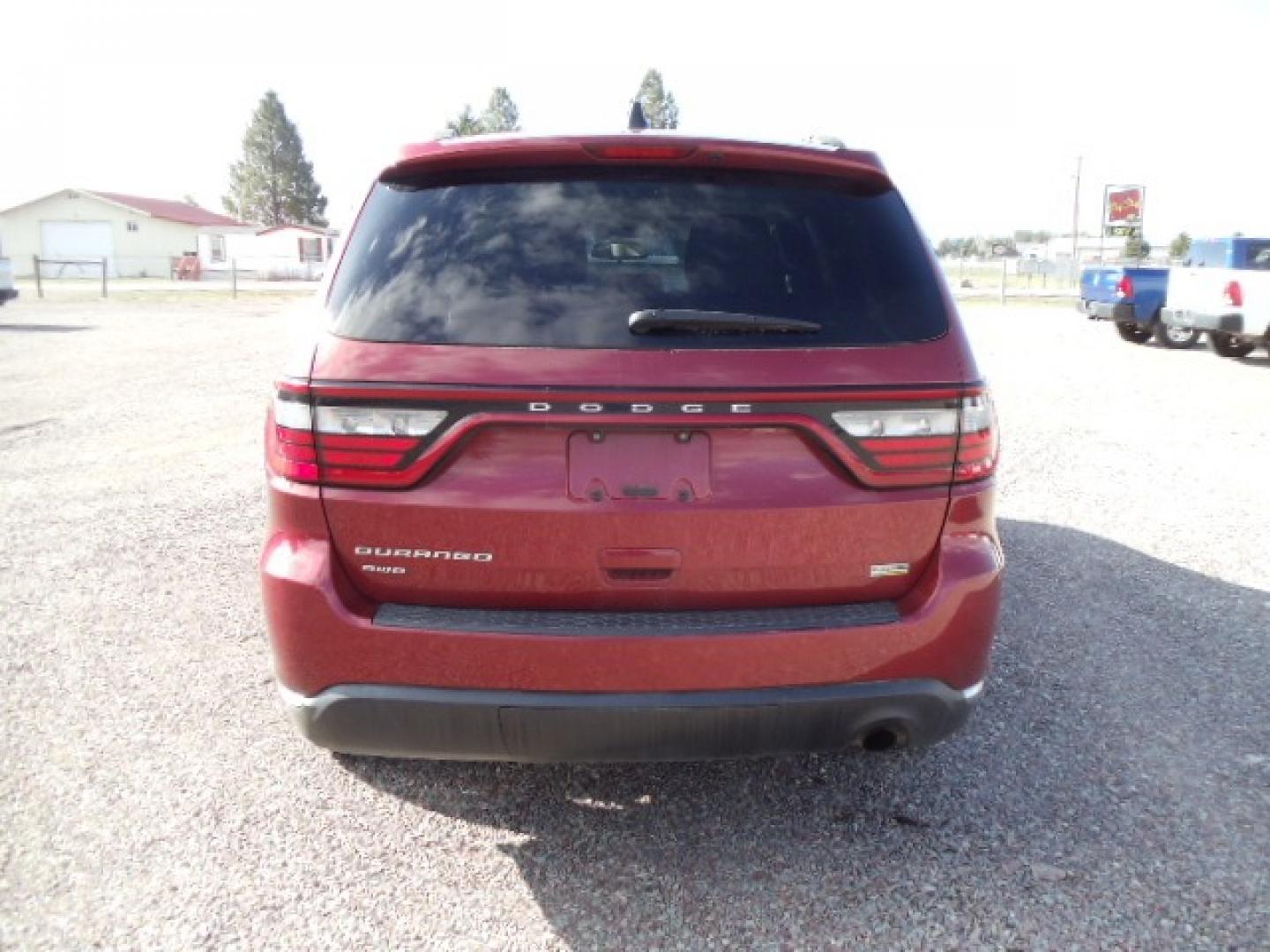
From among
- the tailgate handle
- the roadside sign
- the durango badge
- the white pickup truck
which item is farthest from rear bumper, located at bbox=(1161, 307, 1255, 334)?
the roadside sign

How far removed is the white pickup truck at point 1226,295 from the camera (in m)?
13.7

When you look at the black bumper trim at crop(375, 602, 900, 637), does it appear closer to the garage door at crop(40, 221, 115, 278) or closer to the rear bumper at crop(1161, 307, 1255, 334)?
the rear bumper at crop(1161, 307, 1255, 334)

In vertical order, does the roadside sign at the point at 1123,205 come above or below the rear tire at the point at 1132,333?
above

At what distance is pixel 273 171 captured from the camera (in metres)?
87.1

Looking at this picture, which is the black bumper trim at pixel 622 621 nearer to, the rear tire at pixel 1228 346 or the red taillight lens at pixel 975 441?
the red taillight lens at pixel 975 441

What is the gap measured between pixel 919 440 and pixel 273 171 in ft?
312

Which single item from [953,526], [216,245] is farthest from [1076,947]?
[216,245]

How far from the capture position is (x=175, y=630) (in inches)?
168

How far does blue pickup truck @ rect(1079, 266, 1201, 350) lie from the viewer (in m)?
16.3

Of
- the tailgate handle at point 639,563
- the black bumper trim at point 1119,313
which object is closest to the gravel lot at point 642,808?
the tailgate handle at point 639,563

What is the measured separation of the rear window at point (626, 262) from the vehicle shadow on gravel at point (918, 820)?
143 centimetres

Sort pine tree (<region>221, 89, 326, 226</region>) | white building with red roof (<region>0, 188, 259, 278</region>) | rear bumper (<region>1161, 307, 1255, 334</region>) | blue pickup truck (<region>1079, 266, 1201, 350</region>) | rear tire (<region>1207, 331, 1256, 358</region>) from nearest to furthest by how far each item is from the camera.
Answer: rear bumper (<region>1161, 307, 1255, 334</region>), rear tire (<region>1207, 331, 1256, 358</region>), blue pickup truck (<region>1079, 266, 1201, 350</region>), white building with red roof (<region>0, 188, 259, 278</region>), pine tree (<region>221, 89, 326, 226</region>)

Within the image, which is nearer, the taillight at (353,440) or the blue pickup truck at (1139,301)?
the taillight at (353,440)

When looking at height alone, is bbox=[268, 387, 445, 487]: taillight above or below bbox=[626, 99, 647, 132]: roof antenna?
below
